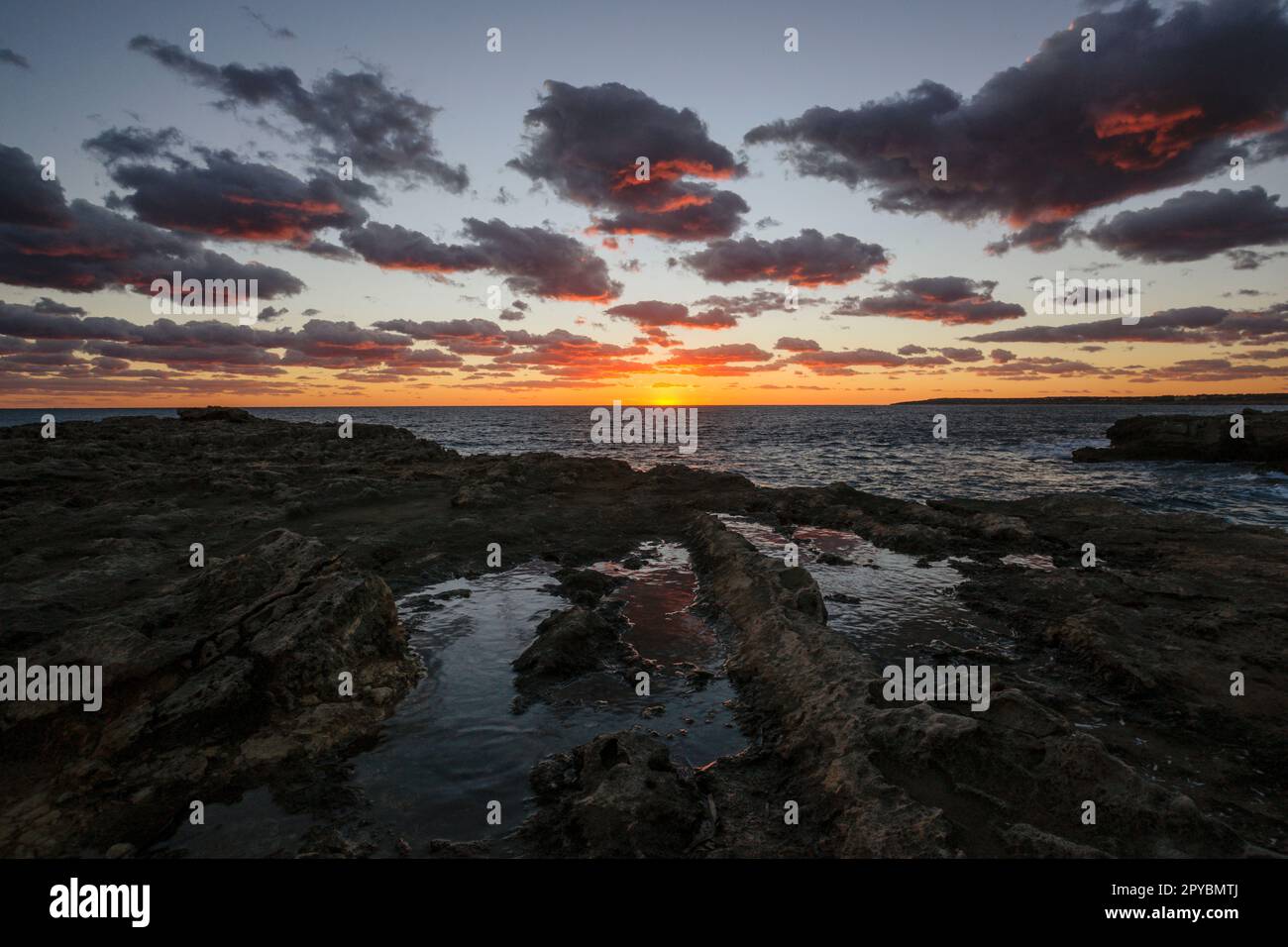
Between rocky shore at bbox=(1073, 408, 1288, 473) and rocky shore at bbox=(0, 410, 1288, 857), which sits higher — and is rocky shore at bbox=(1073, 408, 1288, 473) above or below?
above

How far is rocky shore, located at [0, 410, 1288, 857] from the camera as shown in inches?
238

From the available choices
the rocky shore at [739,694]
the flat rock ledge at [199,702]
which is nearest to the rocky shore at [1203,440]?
the rocky shore at [739,694]

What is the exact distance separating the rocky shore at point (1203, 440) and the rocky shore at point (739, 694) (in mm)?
43390

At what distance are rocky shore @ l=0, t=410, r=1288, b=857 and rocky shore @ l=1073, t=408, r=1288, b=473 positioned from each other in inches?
1708

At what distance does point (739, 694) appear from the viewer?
966 cm

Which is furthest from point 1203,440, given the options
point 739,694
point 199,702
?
point 199,702

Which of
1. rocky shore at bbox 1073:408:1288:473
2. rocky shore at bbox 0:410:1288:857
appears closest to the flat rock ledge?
rocky shore at bbox 0:410:1288:857

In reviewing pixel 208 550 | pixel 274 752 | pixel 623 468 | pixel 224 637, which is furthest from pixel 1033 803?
pixel 623 468

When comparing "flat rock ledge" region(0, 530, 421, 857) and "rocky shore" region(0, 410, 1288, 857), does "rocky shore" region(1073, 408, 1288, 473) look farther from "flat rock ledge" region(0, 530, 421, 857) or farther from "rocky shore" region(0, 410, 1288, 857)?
"flat rock ledge" region(0, 530, 421, 857)

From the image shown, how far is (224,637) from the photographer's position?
8828 millimetres

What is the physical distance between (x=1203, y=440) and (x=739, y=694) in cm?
6755
